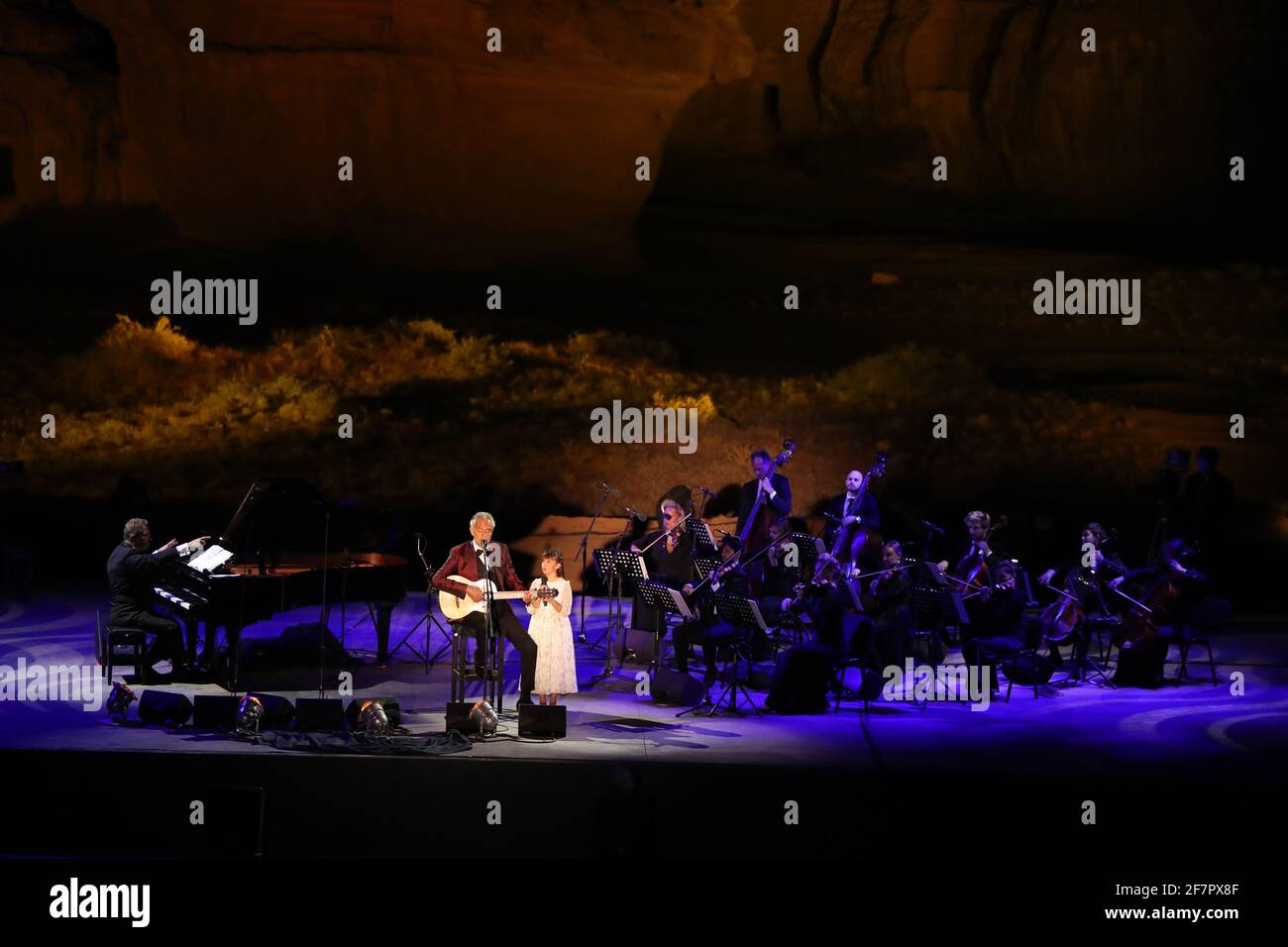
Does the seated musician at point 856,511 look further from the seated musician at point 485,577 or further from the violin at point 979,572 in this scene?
the seated musician at point 485,577

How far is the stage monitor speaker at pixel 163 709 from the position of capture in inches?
386

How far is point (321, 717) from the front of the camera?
31.8ft

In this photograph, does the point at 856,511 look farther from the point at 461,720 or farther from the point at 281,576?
the point at 281,576

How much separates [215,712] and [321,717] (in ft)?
2.36

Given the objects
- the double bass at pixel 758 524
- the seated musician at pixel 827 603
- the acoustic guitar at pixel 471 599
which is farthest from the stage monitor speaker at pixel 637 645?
the acoustic guitar at pixel 471 599

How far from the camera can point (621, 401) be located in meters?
19.5

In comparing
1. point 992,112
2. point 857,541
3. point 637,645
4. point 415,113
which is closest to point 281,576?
point 637,645

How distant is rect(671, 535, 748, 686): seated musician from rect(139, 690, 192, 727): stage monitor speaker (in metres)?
3.82

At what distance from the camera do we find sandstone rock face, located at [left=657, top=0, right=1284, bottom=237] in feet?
86.0

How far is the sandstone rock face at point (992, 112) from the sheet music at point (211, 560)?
1707 centimetres
